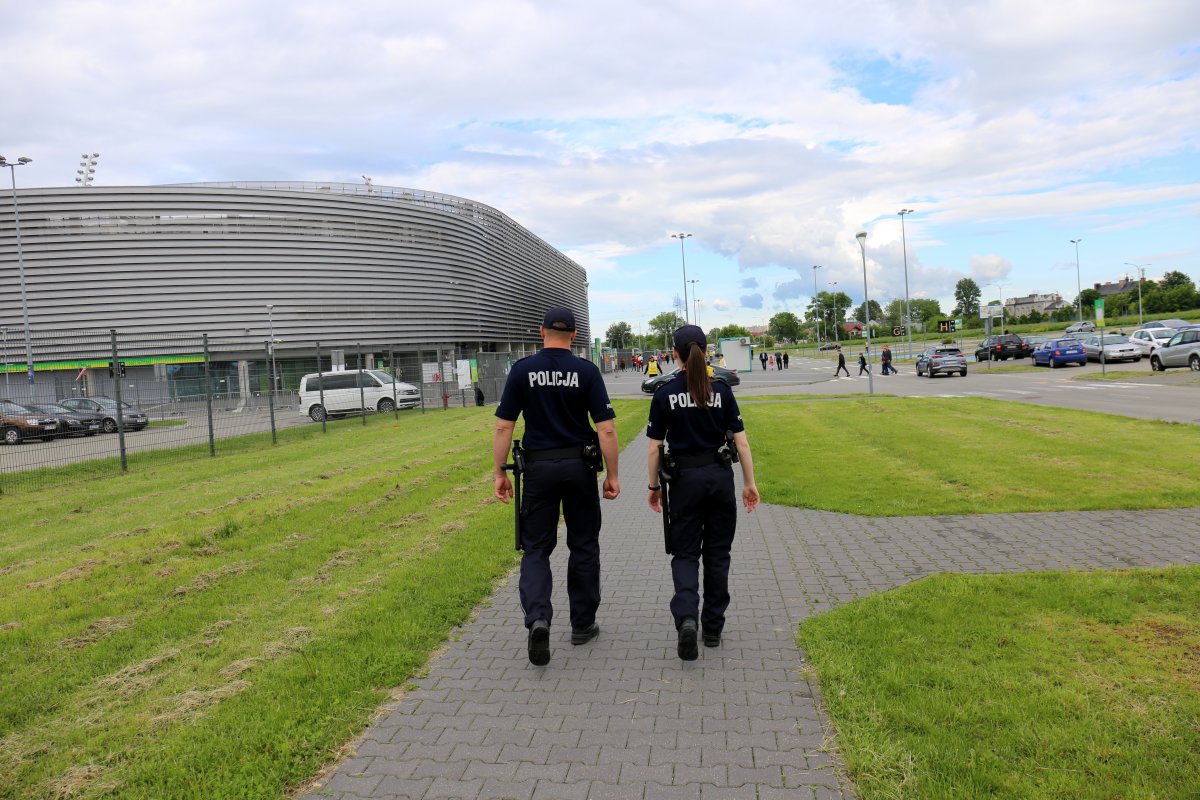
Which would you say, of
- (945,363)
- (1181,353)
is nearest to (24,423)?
(1181,353)

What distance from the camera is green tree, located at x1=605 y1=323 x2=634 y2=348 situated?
559ft

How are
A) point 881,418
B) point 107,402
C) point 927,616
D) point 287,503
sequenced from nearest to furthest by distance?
point 927,616 < point 287,503 < point 107,402 < point 881,418

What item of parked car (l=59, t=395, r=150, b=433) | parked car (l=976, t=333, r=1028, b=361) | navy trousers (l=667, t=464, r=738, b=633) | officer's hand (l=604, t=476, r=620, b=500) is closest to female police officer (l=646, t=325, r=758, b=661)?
navy trousers (l=667, t=464, r=738, b=633)

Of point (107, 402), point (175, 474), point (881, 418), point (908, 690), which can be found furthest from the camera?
point (881, 418)

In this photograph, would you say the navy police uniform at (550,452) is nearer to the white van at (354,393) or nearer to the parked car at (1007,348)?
the white van at (354,393)

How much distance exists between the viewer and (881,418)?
17875 millimetres

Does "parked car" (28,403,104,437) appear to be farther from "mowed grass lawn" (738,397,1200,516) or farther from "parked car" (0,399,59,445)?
"mowed grass lawn" (738,397,1200,516)

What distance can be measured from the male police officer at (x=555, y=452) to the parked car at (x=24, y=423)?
10.9 meters

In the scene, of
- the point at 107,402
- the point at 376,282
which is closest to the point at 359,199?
the point at 376,282

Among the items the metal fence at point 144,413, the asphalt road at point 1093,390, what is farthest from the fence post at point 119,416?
the asphalt road at point 1093,390

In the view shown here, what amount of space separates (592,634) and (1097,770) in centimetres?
262

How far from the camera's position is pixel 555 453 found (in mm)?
4410

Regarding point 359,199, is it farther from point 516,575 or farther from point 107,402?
point 516,575

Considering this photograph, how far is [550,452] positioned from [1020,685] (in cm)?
260
